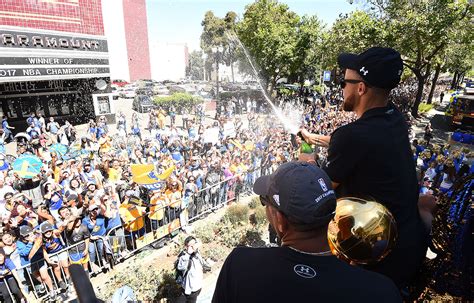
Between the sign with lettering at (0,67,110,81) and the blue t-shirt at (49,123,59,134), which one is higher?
the sign with lettering at (0,67,110,81)

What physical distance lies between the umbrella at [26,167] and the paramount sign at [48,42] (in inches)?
445

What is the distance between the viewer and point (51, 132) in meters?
15.5

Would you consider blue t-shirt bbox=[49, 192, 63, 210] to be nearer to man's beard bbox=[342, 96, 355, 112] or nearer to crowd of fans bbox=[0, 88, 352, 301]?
crowd of fans bbox=[0, 88, 352, 301]

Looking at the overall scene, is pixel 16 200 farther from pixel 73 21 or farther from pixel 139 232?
pixel 73 21

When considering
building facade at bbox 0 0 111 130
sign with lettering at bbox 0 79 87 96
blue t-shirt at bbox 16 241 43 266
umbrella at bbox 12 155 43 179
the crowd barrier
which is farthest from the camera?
sign with lettering at bbox 0 79 87 96

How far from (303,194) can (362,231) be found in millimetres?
608

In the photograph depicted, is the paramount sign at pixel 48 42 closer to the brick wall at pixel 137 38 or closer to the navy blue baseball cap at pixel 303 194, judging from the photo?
the navy blue baseball cap at pixel 303 194

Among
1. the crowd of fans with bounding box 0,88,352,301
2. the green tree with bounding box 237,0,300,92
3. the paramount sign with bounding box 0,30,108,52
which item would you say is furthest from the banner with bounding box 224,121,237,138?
the green tree with bounding box 237,0,300,92

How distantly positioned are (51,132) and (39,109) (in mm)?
7865

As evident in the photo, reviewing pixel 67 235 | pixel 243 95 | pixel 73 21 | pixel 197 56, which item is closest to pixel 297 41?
pixel 243 95

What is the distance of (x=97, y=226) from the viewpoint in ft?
21.7

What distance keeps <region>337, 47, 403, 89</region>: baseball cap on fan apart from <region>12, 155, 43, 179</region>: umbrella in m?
9.58

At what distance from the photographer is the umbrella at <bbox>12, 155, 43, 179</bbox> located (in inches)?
345

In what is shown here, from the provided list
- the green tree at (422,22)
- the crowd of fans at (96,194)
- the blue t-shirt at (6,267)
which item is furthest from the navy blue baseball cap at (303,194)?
the green tree at (422,22)
